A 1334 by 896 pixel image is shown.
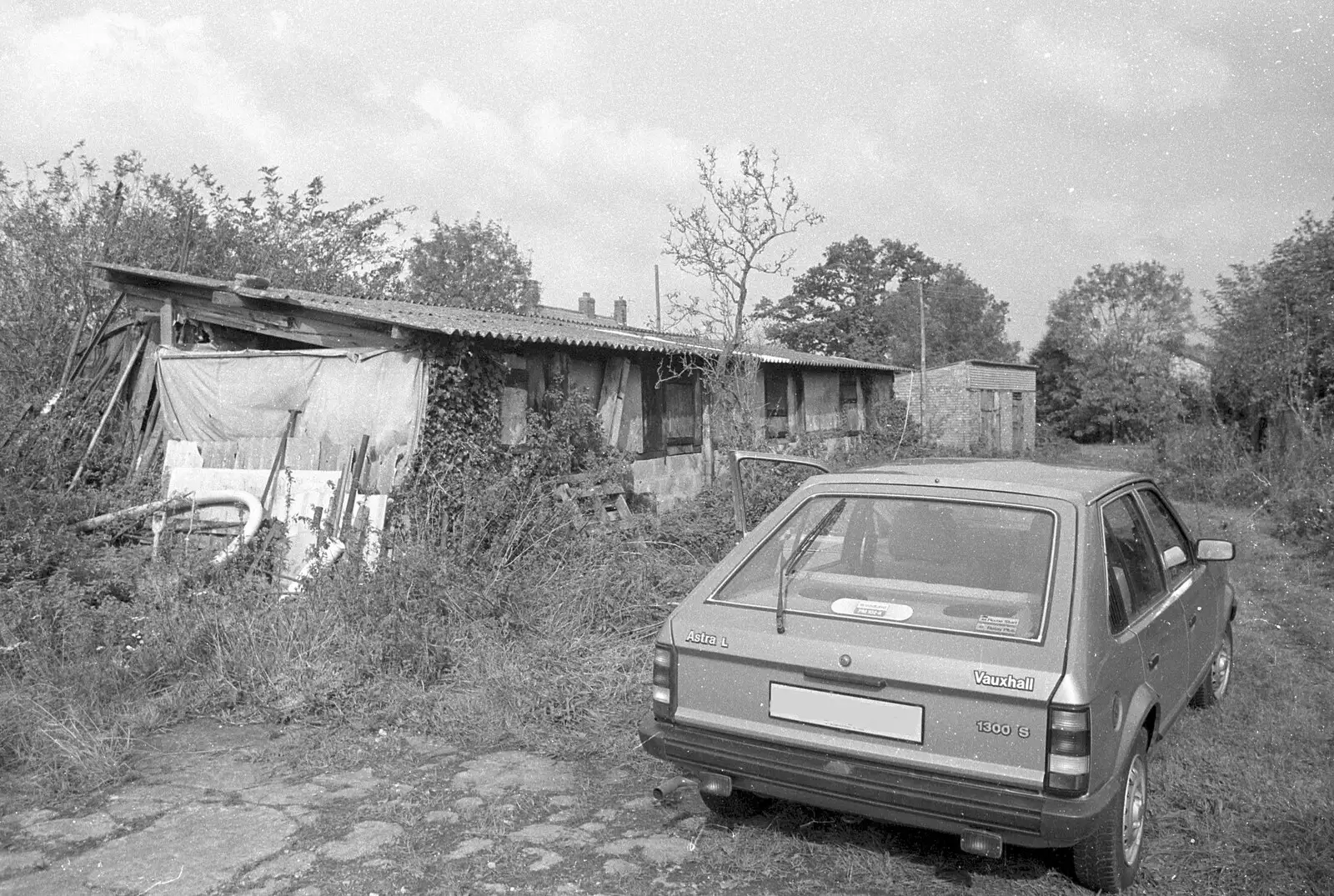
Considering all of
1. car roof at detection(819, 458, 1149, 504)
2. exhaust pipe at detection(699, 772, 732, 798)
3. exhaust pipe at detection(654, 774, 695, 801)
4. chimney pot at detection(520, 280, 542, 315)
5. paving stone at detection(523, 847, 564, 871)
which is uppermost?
chimney pot at detection(520, 280, 542, 315)

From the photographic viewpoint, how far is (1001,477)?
12.6 feet

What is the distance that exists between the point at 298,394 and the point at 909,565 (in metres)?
7.85

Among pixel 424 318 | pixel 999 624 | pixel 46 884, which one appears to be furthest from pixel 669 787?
pixel 424 318

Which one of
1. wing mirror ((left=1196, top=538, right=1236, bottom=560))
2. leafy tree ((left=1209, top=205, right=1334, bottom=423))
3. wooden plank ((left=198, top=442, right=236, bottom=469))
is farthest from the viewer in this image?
leafy tree ((left=1209, top=205, right=1334, bottom=423))

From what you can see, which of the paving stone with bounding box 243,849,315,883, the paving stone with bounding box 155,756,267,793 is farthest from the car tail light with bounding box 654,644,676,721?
the paving stone with bounding box 155,756,267,793

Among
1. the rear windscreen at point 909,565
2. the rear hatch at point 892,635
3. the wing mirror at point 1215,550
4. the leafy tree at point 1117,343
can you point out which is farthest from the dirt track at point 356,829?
the leafy tree at point 1117,343

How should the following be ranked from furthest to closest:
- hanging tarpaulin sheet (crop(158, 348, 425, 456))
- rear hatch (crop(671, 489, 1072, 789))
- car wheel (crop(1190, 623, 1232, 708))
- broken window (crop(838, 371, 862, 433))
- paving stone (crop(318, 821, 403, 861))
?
broken window (crop(838, 371, 862, 433)) → hanging tarpaulin sheet (crop(158, 348, 425, 456)) → car wheel (crop(1190, 623, 1232, 708)) → paving stone (crop(318, 821, 403, 861)) → rear hatch (crop(671, 489, 1072, 789))

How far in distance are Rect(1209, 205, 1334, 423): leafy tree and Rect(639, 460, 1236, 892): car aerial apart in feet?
48.6

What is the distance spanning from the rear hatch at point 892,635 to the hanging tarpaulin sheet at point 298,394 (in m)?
6.23

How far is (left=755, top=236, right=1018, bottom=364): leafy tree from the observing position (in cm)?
5116

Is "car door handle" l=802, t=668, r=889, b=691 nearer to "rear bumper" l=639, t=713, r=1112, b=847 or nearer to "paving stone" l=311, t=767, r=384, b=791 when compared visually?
"rear bumper" l=639, t=713, r=1112, b=847

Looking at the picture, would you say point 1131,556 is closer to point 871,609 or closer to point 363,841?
point 871,609

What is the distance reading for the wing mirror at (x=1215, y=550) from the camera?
4695mm

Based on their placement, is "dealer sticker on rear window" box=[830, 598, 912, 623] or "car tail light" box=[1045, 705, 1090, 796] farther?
"dealer sticker on rear window" box=[830, 598, 912, 623]
